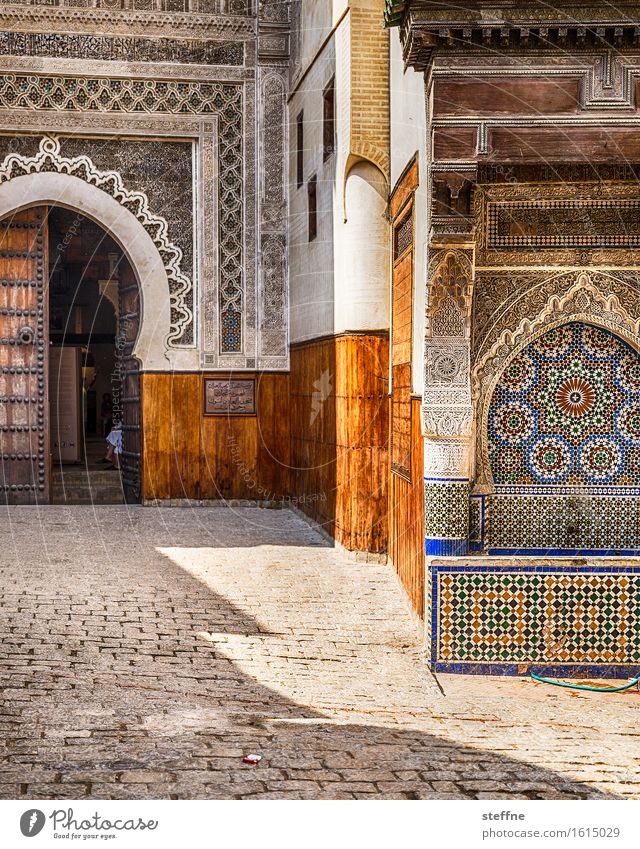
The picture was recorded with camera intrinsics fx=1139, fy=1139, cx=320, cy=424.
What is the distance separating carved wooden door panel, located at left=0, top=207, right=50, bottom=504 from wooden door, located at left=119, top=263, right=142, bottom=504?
0.95m

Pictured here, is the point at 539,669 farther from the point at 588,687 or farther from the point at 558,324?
the point at 558,324

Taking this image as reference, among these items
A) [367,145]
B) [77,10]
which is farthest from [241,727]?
[77,10]

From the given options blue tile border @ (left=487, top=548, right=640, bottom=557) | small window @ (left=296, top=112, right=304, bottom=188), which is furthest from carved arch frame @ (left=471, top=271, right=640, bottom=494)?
small window @ (left=296, top=112, right=304, bottom=188)

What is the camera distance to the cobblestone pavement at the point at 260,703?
421 cm

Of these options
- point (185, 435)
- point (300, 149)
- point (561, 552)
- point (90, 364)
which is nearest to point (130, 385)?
point (185, 435)

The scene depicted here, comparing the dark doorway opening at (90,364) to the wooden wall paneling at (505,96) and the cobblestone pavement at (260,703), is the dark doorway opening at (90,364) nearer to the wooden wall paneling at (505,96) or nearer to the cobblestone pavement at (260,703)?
the cobblestone pavement at (260,703)

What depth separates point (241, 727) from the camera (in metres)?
4.89

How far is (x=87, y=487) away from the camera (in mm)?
14602

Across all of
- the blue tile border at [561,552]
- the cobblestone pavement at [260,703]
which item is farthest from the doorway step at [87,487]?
the blue tile border at [561,552]

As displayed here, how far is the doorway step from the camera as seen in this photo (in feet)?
45.8

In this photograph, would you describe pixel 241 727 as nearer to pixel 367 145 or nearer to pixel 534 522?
pixel 534 522

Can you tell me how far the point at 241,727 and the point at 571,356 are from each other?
290 cm

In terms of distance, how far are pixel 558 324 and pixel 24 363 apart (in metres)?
7.87

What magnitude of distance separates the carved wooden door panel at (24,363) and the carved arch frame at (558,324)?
295 inches
